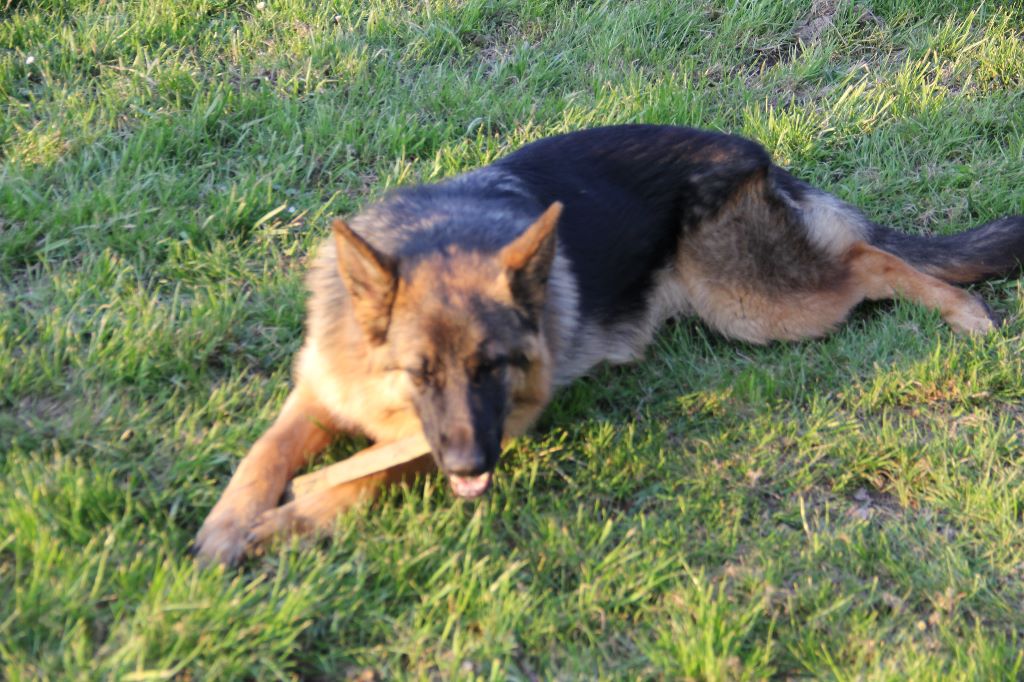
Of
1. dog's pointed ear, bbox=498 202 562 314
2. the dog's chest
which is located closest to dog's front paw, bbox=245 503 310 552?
the dog's chest

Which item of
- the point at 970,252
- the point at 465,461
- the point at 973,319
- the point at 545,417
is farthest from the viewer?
the point at 970,252

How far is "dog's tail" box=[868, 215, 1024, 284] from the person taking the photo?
17.3 feet

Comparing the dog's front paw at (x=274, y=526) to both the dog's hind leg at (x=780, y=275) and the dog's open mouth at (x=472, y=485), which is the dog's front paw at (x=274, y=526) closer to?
the dog's open mouth at (x=472, y=485)

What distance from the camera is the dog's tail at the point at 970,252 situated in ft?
17.3

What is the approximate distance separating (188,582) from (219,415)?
1.17m

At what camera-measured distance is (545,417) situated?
4.46 metres

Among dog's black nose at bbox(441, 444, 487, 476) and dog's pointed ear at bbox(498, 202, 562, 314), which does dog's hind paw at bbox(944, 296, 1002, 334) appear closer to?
dog's pointed ear at bbox(498, 202, 562, 314)

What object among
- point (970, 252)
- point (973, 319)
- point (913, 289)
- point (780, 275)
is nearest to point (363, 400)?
point (780, 275)

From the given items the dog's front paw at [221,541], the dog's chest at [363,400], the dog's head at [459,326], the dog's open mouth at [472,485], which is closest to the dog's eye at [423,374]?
the dog's head at [459,326]

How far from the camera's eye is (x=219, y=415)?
13.6 feet

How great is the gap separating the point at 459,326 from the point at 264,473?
0.95m

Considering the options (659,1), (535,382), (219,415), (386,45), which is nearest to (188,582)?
(219,415)

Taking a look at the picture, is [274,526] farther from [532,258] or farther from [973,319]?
[973,319]

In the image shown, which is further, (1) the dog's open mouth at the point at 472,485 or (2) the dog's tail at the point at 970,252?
(2) the dog's tail at the point at 970,252
